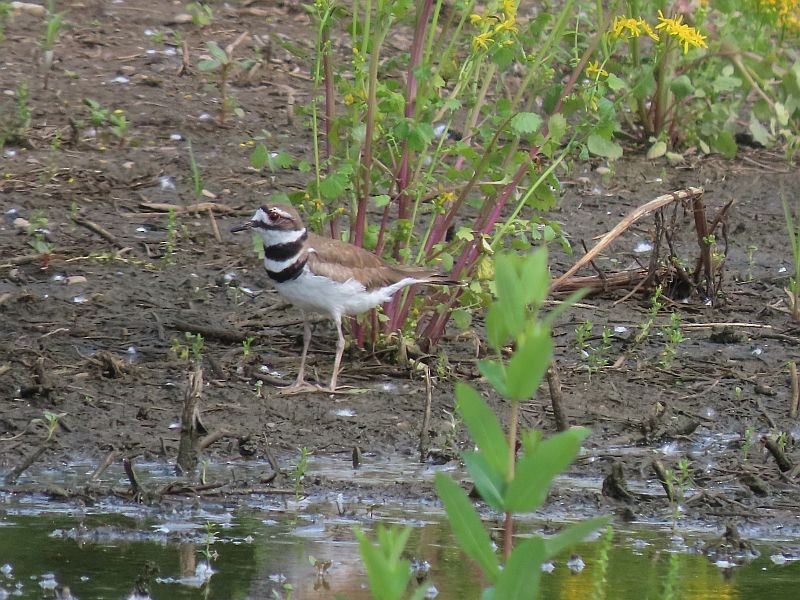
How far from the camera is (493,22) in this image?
255 inches

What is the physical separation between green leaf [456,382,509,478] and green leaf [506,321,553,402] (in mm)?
74

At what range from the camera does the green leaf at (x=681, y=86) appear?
9.79m

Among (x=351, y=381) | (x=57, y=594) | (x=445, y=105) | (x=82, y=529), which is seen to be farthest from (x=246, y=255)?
(x=57, y=594)

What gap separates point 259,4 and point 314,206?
19.0 feet

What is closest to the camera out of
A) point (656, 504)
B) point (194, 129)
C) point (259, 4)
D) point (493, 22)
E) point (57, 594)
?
point (57, 594)

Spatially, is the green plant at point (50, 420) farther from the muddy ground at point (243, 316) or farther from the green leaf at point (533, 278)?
the green leaf at point (533, 278)

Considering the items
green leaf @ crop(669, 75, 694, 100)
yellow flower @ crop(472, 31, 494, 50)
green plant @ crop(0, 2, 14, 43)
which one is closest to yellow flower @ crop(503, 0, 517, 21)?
yellow flower @ crop(472, 31, 494, 50)

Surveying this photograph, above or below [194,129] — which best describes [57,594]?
above

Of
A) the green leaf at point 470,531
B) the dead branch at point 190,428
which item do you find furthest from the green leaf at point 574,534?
the dead branch at point 190,428

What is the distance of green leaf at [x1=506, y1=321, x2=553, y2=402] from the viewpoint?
287 cm

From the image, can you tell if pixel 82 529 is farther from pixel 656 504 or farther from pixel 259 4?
pixel 259 4

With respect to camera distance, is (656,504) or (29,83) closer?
(656,504)

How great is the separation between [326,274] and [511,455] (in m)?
4.03

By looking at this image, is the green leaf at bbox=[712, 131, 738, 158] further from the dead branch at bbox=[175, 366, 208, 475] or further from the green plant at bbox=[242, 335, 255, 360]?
the dead branch at bbox=[175, 366, 208, 475]
